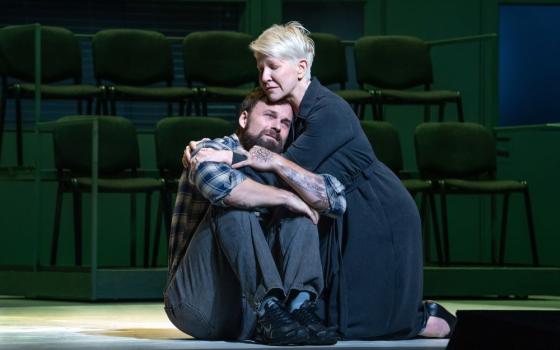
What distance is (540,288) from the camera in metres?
5.59

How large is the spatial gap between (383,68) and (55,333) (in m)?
A: 3.38

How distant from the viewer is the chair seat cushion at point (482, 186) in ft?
19.2

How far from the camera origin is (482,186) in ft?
19.3

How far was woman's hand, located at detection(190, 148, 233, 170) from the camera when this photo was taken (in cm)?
312

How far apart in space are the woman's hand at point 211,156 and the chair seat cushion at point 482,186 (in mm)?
2880

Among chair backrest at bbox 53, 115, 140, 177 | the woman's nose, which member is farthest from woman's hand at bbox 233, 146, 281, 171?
chair backrest at bbox 53, 115, 140, 177

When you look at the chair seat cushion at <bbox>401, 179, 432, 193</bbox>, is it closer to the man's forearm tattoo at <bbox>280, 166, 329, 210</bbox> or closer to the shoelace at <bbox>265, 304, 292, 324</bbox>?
the man's forearm tattoo at <bbox>280, 166, 329, 210</bbox>

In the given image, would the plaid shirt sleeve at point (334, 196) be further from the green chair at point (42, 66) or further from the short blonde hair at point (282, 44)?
the green chair at point (42, 66)

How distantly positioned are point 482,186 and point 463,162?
0.21m

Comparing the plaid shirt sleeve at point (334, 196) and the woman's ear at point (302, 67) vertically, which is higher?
the woman's ear at point (302, 67)

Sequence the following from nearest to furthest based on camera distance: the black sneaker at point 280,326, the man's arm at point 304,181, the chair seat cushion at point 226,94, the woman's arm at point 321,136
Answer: the black sneaker at point 280,326 → the man's arm at point 304,181 → the woman's arm at point 321,136 → the chair seat cushion at point 226,94

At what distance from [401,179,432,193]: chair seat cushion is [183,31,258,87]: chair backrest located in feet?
3.86

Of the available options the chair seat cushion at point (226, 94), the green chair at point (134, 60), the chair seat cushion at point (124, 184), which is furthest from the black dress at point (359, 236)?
the green chair at point (134, 60)

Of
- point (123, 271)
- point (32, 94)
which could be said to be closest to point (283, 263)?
point (123, 271)
